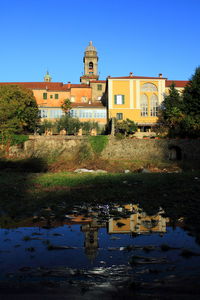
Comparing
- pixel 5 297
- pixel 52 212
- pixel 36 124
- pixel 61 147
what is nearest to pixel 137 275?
pixel 5 297

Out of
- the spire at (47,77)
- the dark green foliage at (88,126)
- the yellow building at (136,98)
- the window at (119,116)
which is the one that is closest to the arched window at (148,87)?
the yellow building at (136,98)

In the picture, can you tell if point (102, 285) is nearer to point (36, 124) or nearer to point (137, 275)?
point (137, 275)

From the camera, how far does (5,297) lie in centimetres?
270

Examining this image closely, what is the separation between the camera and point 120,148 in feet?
107

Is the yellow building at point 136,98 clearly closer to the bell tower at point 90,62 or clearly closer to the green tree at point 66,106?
the green tree at point 66,106

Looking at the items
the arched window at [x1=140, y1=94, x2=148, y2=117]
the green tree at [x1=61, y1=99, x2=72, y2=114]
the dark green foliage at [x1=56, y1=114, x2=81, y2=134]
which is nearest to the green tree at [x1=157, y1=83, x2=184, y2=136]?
the arched window at [x1=140, y1=94, x2=148, y2=117]

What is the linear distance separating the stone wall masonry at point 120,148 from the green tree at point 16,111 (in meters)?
3.02

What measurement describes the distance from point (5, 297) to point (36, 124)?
43425mm

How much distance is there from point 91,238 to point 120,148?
2830 centimetres

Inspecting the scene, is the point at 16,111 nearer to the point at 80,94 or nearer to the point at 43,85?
the point at 43,85

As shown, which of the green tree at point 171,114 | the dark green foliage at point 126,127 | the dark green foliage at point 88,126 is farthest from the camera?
the dark green foliage at point 88,126

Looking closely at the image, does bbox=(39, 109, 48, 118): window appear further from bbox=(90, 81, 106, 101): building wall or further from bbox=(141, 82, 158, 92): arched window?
bbox=(141, 82, 158, 92): arched window

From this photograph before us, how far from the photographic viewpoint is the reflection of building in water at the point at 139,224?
512 centimetres

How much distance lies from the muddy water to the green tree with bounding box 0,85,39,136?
29.6 meters
